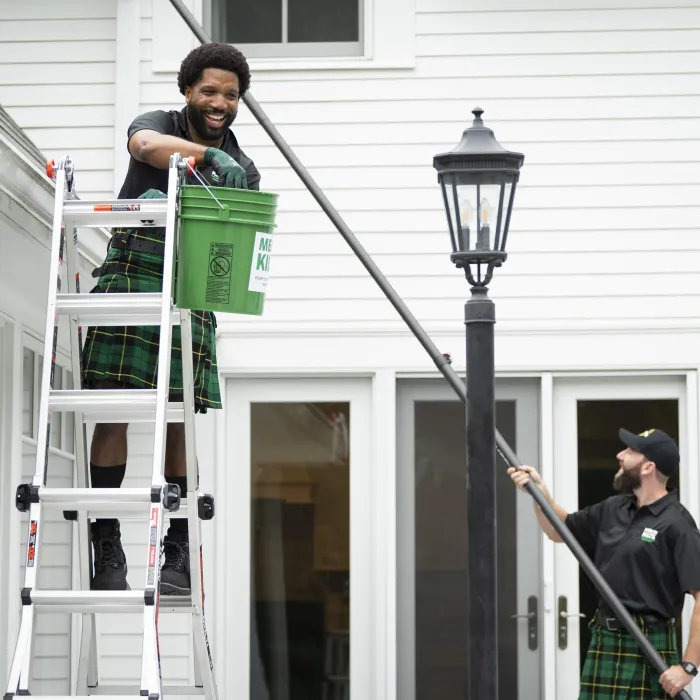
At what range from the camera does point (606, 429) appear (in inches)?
284

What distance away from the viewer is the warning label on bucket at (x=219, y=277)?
3902 mm

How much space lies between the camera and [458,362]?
7059 mm

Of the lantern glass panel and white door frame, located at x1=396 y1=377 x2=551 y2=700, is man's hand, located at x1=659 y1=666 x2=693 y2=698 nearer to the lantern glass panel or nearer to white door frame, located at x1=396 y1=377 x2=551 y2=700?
white door frame, located at x1=396 y1=377 x2=551 y2=700

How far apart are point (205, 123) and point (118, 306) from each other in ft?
2.17

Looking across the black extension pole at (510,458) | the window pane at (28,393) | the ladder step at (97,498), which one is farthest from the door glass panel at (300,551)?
the ladder step at (97,498)

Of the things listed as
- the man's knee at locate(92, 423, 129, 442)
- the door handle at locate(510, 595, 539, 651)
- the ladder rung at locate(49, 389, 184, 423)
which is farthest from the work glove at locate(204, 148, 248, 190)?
the door handle at locate(510, 595, 539, 651)

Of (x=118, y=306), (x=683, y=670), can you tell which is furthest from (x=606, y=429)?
(x=118, y=306)

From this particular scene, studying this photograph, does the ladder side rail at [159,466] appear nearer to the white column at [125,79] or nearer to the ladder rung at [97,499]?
the ladder rung at [97,499]

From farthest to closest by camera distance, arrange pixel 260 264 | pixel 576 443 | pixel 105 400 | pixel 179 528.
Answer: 1. pixel 576 443
2. pixel 179 528
3. pixel 260 264
4. pixel 105 400

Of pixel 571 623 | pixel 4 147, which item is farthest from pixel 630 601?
pixel 4 147

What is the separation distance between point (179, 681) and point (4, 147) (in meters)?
3.29

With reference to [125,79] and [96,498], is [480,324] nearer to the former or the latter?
[96,498]

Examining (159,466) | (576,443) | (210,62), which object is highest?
(210,62)

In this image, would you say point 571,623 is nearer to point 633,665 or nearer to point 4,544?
point 633,665
